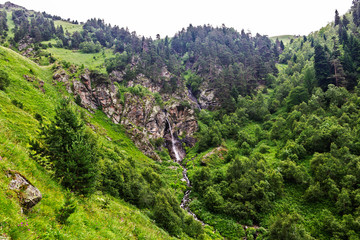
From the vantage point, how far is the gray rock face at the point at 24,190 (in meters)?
9.76

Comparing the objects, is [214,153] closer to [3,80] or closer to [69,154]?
[69,154]

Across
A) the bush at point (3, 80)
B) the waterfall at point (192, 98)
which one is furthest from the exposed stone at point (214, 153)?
the bush at point (3, 80)

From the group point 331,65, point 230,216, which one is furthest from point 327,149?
point 331,65

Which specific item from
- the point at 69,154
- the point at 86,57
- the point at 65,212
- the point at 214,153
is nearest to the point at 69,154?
the point at 69,154

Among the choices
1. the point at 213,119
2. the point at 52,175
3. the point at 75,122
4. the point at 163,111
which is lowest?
the point at 52,175

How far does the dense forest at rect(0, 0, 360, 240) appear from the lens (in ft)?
52.6

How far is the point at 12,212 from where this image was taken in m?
8.16

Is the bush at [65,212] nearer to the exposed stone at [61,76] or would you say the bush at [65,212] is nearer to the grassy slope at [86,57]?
the exposed stone at [61,76]

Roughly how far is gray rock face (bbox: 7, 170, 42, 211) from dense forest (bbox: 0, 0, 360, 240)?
0.53 meters

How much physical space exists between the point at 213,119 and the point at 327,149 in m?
56.5

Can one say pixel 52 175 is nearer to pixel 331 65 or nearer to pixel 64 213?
pixel 64 213

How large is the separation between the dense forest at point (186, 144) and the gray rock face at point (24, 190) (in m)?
0.53

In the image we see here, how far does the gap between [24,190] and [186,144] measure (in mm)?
84888

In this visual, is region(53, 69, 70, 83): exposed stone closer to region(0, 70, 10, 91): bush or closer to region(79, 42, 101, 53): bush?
region(0, 70, 10, 91): bush
